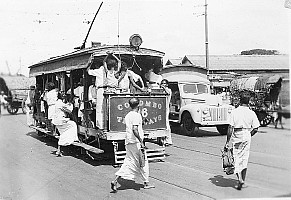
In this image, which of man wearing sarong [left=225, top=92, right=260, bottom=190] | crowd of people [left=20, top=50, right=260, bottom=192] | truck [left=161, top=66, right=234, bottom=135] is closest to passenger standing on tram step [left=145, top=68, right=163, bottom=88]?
crowd of people [left=20, top=50, right=260, bottom=192]

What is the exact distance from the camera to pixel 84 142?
743 centimetres

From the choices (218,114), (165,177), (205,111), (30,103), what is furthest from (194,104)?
(165,177)

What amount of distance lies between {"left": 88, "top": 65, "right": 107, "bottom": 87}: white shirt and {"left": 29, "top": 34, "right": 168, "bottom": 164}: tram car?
139mm

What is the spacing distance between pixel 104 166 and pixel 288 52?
10.6ft

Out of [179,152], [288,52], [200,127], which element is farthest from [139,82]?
[200,127]

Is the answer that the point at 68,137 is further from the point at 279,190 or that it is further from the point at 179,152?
the point at 279,190

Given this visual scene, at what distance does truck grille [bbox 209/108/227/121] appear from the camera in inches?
333

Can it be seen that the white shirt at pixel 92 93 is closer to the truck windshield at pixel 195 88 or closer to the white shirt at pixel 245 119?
the white shirt at pixel 245 119

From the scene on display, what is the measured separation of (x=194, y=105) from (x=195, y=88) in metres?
1.06

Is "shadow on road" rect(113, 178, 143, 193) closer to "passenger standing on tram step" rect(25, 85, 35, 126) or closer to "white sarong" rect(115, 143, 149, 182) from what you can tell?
"white sarong" rect(115, 143, 149, 182)

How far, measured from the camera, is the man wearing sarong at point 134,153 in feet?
16.1

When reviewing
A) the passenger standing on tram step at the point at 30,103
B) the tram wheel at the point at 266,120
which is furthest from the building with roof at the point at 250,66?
the passenger standing on tram step at the point at 30,103

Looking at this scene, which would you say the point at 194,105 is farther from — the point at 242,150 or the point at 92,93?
the point at 242,150

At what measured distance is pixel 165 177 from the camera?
5551 mm
